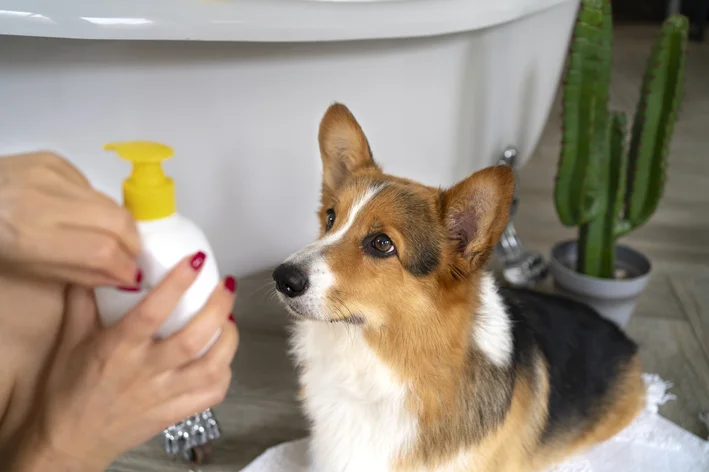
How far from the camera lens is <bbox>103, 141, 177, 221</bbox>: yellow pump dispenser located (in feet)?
2.19

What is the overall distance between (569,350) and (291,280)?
2.58 ft

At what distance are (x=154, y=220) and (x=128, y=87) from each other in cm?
70

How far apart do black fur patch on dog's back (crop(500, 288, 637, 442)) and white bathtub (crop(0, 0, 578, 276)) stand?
58 cm

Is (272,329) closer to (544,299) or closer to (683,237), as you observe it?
(544,299)

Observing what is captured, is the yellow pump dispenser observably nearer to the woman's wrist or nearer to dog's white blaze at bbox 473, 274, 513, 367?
the woman's wrist

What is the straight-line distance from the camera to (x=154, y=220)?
69 centimetres

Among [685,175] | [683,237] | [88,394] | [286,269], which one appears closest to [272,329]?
[286,269]

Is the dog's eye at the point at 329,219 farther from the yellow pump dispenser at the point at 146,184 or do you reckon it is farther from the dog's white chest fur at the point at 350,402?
the yellow pump dispenser at the point at 146,184

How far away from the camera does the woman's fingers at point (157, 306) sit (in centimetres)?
64

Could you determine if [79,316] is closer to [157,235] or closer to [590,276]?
[157,235]

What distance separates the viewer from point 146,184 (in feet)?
2.22

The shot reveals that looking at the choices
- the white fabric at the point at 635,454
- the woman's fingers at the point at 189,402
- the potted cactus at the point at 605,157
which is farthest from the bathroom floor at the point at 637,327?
the woman's fingers at the point at 189,402

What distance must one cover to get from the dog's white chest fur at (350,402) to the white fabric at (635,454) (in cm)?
23

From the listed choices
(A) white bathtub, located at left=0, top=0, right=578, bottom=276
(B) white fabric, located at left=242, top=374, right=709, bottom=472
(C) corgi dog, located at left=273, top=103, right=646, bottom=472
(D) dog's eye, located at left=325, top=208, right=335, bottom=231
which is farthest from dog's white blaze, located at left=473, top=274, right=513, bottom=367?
(A) white bathtub, located at left=0, top=0, right=578, bottom=276
